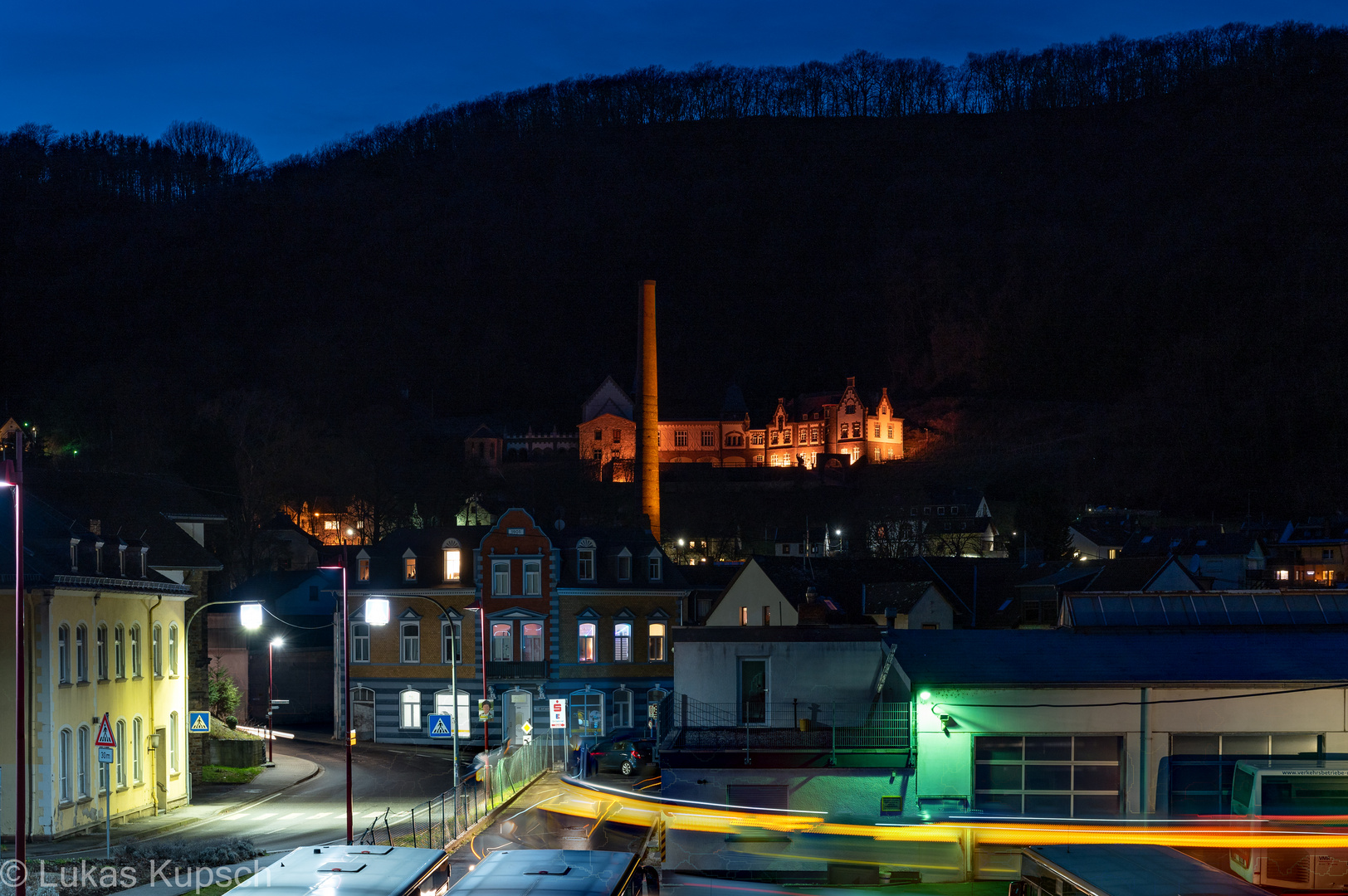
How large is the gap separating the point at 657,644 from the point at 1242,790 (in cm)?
3380

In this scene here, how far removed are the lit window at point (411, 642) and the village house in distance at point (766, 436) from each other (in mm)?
129829

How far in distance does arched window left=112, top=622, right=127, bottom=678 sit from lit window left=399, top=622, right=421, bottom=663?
71.2ft

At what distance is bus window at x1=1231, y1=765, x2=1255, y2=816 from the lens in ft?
86.6

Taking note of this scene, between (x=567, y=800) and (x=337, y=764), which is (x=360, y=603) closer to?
(x=337, y=764)

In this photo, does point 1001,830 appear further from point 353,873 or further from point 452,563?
point 452,563

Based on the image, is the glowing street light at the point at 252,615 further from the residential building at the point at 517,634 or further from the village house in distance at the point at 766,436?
the village house in distance at the point at 766,436

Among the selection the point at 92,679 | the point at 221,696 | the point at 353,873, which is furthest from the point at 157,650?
the point at 353,873

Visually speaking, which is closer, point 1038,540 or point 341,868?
point 341,868

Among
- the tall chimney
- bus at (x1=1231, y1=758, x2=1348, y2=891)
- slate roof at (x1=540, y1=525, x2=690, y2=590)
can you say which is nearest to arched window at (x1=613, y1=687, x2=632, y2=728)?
slate roof at (x1=540, y1=525, x2=690, y2=590)

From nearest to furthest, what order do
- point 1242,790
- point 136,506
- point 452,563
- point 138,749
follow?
point 1242,790 < point 138,749 < point 136,506 < point 452,563

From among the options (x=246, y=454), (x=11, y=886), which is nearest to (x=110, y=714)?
(x=11, y=886)

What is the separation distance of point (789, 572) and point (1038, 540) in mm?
52426

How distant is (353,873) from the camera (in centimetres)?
1612

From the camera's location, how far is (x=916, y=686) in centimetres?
2898
